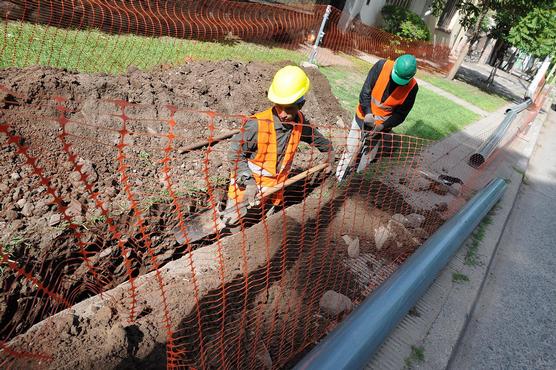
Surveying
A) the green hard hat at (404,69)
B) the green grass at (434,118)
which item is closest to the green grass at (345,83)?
the green grass at (434,118)

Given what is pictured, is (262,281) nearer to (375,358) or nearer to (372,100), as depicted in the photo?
(375,358)

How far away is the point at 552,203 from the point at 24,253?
7.67 metres

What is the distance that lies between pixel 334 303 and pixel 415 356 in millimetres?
671

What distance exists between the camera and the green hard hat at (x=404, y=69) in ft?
12.9

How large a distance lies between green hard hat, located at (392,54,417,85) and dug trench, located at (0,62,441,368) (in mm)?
1465

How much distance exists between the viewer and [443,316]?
305 centimetres

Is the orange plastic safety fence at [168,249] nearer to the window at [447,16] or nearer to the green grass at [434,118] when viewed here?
the green grass at [434,118]

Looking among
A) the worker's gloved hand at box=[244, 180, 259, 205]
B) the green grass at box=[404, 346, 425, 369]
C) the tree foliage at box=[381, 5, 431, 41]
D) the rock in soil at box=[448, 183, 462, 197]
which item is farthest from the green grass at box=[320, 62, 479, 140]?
the tree foliage at box=[381, 5, 431, 41]

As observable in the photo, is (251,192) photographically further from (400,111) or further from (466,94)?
(466,94)

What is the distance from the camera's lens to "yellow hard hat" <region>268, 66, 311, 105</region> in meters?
3.04

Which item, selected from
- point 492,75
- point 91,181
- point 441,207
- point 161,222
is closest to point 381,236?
point 441,207

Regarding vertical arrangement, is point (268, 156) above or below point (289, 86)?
below

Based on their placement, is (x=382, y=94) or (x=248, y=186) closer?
(x=248, y=186)

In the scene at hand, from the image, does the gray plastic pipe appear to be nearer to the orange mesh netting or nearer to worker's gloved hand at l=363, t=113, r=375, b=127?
the orange mesh netting
